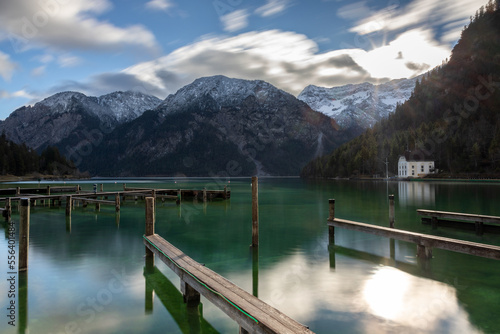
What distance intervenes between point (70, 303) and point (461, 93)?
195673 millimetres

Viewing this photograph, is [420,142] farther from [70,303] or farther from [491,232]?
[70,303]

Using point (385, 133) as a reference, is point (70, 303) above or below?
below

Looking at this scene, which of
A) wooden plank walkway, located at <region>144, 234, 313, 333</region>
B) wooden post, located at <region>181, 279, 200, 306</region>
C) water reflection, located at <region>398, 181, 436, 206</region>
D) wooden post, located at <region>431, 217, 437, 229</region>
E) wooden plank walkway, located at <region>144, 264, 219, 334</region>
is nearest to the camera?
wooden plank walkway, located at <region>144, 234, 313, 333</region>

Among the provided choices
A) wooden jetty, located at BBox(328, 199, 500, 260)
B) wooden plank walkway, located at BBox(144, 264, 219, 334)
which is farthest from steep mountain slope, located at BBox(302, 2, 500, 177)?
wooden plank walkway, located at BBox(144, 264, 219, 334)

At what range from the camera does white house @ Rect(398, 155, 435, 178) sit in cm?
13350

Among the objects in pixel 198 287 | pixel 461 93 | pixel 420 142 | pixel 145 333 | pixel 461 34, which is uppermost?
pixel 461 34

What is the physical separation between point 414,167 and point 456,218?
125m

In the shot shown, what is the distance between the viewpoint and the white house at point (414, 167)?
438 ft

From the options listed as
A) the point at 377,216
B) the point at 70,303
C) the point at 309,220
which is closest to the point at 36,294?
the point at 70,303

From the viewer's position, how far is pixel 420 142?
137500 millimetres

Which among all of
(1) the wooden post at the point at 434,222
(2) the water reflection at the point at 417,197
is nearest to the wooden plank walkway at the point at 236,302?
(1) the wooden post at the point at 434,222

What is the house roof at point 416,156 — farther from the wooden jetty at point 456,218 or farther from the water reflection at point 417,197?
the wooden jetty at point 456,218

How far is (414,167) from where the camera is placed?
135 metres

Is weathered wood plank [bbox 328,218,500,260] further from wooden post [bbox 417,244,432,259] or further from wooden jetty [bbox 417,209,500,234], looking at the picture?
wooden jetty [bbox 417,209,500,234]
